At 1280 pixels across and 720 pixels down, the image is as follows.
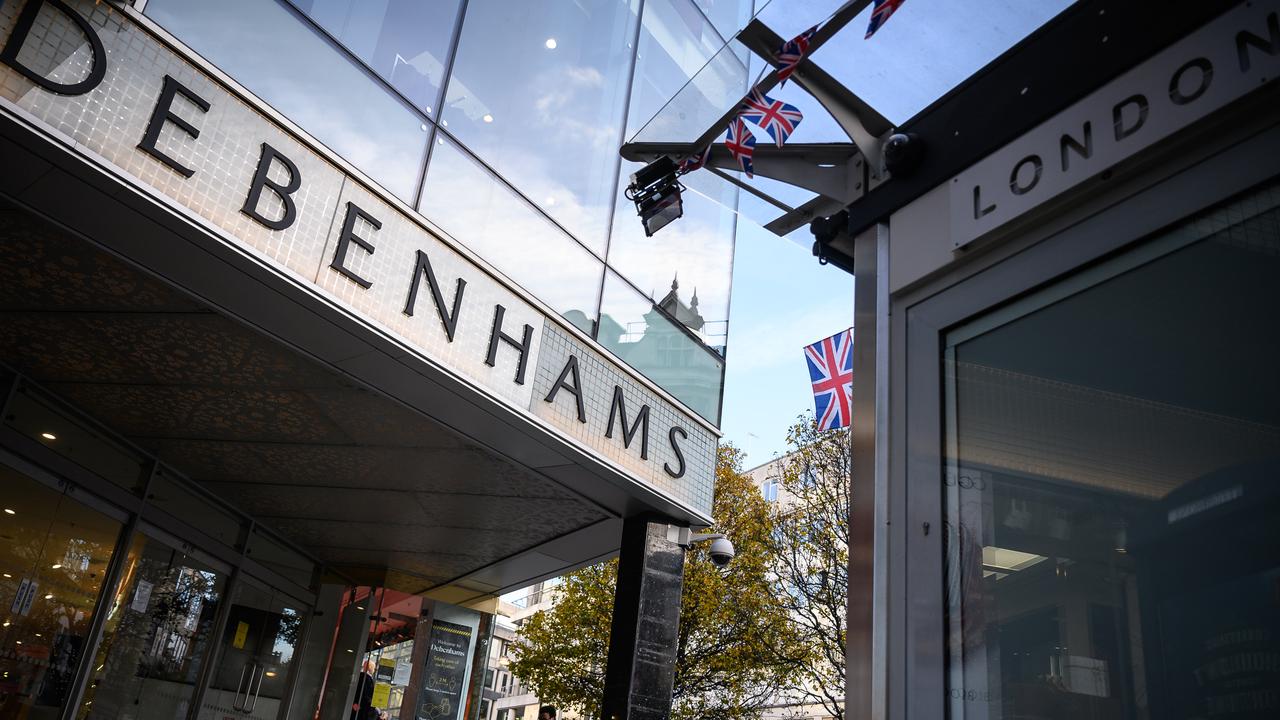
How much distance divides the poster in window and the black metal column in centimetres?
659

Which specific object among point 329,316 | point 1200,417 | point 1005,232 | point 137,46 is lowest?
point 1200,417

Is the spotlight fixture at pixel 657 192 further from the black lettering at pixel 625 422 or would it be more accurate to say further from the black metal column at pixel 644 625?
the black metal column at pixel 644 625

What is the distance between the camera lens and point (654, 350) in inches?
341

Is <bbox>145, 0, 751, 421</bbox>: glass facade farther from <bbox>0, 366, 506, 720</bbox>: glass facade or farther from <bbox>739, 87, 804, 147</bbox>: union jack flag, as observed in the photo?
<bbox>0, 366, 506, 720</bbox>: glass facade

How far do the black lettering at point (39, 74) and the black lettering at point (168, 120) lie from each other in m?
0.31

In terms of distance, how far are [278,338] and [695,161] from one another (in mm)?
3681

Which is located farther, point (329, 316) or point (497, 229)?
point (497, 229)

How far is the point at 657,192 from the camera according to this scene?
4.25 meters

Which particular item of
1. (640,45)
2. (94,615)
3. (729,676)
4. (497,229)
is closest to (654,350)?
(497,229)

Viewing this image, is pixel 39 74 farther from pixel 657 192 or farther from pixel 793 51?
pixel 793 51

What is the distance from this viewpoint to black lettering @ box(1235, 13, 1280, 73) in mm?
1505

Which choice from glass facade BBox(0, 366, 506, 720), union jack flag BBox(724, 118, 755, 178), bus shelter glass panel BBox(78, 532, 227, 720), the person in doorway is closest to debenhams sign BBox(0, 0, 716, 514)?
union jack flag BBox(724, 118, 755, 178)

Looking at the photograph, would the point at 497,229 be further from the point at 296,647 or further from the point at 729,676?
the point at 729,676

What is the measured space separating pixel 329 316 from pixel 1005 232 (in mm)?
4480
